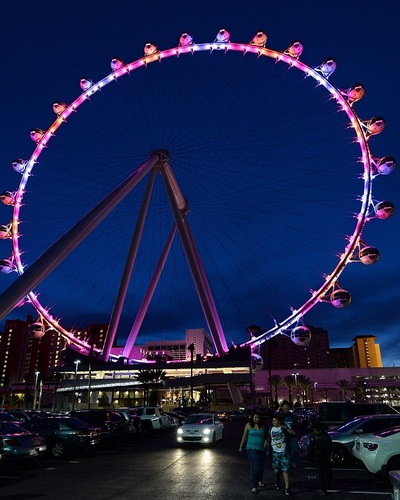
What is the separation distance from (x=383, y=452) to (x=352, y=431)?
3063mm

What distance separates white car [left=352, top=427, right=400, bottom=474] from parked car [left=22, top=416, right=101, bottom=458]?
11.1m

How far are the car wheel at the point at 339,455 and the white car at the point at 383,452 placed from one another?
297 centimetres

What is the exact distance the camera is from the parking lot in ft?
35.5

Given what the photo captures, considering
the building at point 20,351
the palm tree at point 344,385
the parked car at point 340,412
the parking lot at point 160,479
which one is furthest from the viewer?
the building at point 20,351

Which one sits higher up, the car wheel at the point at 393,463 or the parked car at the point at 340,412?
the parked car at the point at 340,412

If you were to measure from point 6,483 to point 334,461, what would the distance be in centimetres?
1001

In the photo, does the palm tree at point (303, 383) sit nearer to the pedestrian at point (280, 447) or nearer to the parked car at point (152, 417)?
the parked car at point (152, 417)

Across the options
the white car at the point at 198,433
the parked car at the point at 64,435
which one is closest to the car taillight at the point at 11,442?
the parked car at the point at 64,435

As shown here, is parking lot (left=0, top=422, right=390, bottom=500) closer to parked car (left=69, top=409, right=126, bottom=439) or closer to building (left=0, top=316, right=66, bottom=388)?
parked car (left=69, top=409, right=126, bottom=439)

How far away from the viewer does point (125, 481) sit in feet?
41.3

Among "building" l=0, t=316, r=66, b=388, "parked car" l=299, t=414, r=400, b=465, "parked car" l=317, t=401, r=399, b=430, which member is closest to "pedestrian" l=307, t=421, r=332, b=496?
"parked car" l=299, t=414, r=400, b=465

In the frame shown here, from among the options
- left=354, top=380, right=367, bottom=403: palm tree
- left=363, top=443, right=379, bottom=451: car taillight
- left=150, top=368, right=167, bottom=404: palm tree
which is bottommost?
left=363, top=443, right=379, bottom=451: car taillight

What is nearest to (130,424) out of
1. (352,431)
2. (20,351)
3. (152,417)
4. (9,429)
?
(152,417)

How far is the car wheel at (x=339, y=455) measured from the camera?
48.6 feet
